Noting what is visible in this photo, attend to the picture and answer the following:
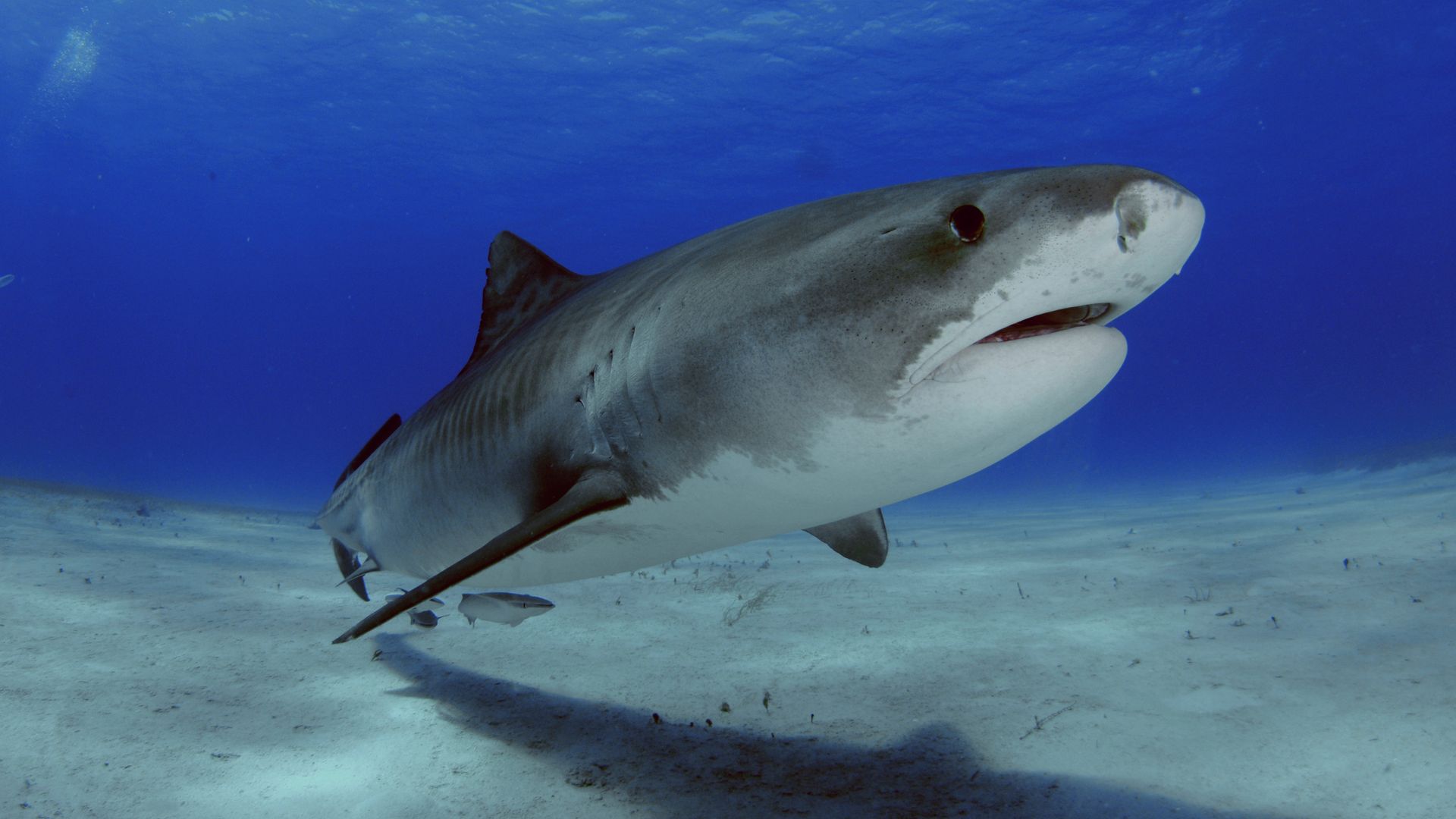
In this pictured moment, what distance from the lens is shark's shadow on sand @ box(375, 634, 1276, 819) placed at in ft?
6.90

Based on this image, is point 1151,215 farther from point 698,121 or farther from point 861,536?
point 698,121

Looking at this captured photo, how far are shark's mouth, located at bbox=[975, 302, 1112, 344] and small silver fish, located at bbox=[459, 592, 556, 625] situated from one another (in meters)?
2.51

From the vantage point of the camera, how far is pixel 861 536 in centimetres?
315

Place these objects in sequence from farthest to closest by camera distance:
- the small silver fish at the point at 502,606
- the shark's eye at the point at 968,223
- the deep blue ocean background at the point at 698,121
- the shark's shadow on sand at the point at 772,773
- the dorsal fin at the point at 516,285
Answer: the deep blue ocean background at the point at 698,121, the dorsal fin at the point at 516,285, the small silver fish at the point at 502,606, the shark's shadow on sand at the point at 772,773, the shark's eye at the point at 968,223

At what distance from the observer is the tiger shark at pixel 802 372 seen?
1.55 m

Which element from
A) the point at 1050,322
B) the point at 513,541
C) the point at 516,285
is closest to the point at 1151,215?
the point at 1050,322

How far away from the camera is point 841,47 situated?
27812 millimetres

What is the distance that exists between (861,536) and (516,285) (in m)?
2.34

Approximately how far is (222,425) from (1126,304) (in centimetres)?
19920

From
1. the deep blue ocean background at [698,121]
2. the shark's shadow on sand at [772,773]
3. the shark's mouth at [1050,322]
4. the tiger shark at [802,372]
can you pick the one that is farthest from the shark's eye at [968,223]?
the deep blue ocean background at [698,121]

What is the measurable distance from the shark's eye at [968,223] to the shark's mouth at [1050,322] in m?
0.23

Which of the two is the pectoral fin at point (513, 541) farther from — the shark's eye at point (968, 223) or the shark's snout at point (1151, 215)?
the shark's snout at point (1151, 215)

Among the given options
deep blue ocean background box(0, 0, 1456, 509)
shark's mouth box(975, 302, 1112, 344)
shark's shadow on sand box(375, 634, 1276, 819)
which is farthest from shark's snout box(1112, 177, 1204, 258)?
deep blue ocean background box(0, 0, 1456, 509)

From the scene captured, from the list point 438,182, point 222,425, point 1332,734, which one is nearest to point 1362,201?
point 438,182
